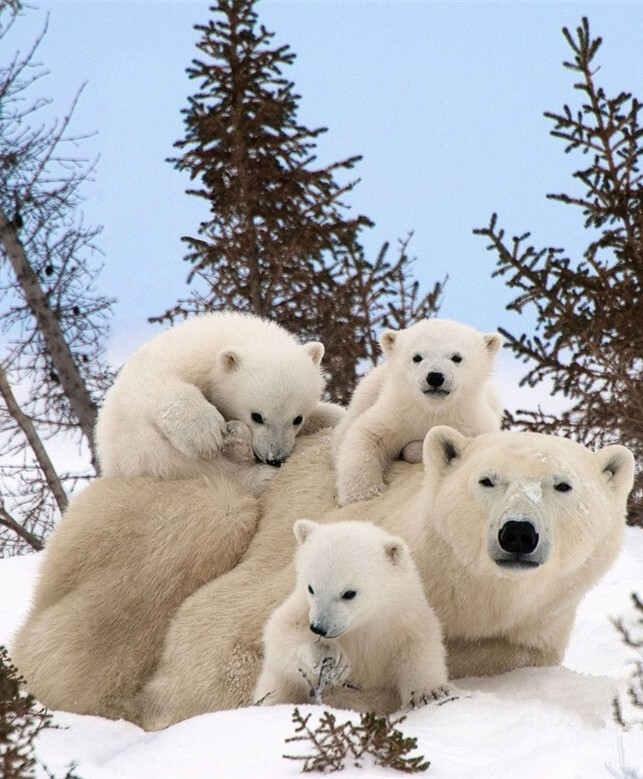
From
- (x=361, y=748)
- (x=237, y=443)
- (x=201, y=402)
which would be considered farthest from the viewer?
(x=237, y=443)

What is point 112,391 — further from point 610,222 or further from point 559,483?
point 610,222

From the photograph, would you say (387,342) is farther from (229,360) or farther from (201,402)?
(201,402)

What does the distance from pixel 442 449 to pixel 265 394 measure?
1.40 m

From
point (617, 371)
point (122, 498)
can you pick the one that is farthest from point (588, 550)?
point (617, 371)

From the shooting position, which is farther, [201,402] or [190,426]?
[201,402]

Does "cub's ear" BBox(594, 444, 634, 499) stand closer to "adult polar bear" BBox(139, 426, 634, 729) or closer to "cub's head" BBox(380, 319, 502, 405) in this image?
"adult polar bear" BBox(139, 426, 634, 729)

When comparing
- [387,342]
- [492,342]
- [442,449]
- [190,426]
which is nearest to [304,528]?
[442,449]

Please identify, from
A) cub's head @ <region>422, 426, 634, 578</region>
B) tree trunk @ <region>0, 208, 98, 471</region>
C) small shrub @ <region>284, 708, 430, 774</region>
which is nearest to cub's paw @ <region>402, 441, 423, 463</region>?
cub's head @ <region>422, 426, 634, 578</region>

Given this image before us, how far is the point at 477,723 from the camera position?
3.87 m

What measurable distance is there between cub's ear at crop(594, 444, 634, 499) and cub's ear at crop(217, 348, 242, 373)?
2.05 m

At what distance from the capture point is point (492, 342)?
5516mm

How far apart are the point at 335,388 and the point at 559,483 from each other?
Result: 7135 millimetres

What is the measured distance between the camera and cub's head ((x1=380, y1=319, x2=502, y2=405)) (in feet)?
16.9

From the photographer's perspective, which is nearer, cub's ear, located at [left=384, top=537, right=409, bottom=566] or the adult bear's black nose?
the adult bear's black nose
